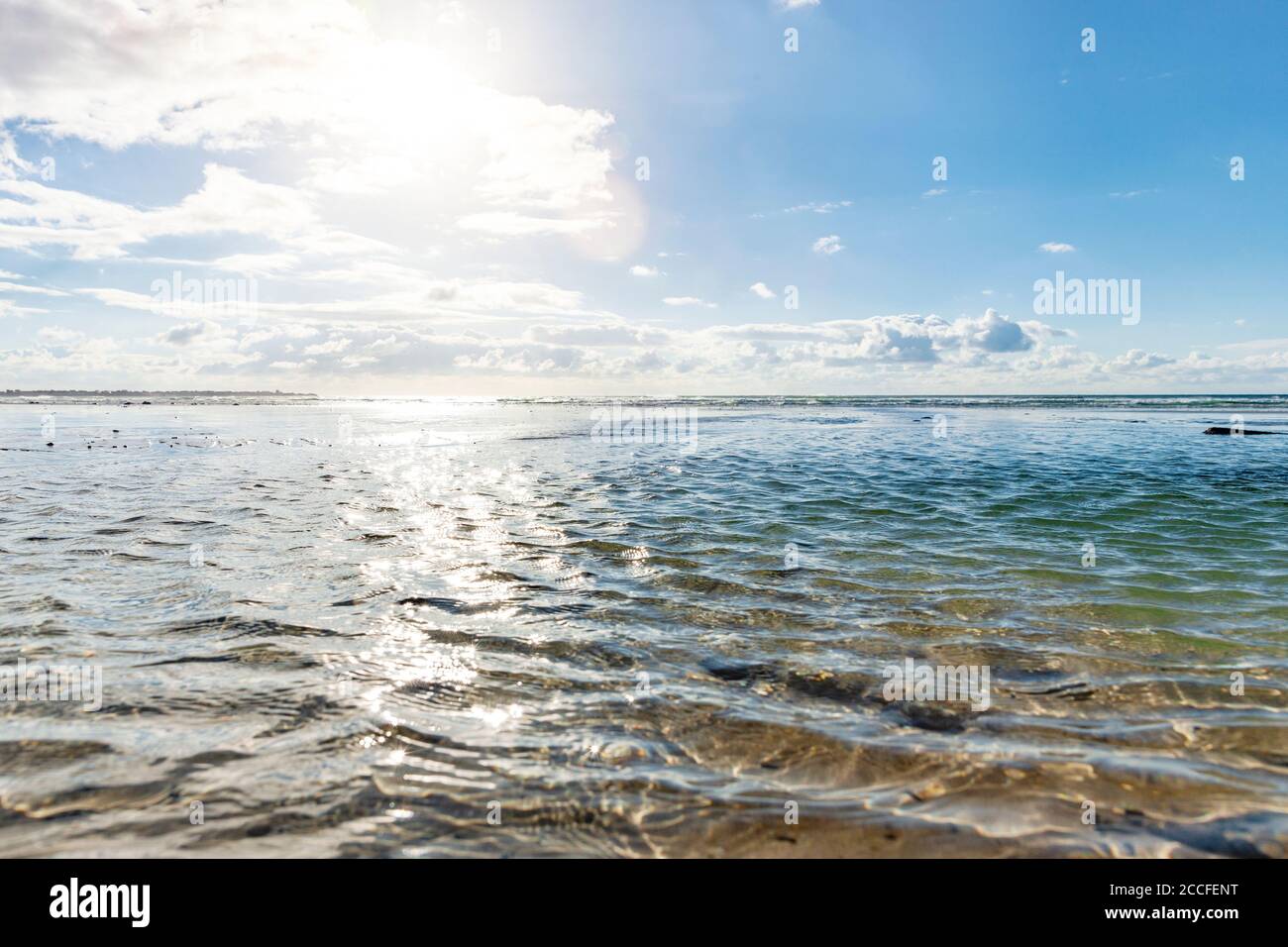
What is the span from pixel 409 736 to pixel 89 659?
11.6 ft

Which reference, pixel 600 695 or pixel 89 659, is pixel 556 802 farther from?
pixel 89 659

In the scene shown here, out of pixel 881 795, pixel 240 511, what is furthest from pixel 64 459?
pixel 881 795

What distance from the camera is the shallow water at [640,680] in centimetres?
376

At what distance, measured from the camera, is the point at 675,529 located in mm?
12234

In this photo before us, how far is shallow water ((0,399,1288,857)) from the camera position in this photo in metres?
3.76

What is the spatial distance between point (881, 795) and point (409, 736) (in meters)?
3.24

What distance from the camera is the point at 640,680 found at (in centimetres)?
577

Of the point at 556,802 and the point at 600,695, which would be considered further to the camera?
the point at 600,695

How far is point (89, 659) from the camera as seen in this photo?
5836 millimetres
